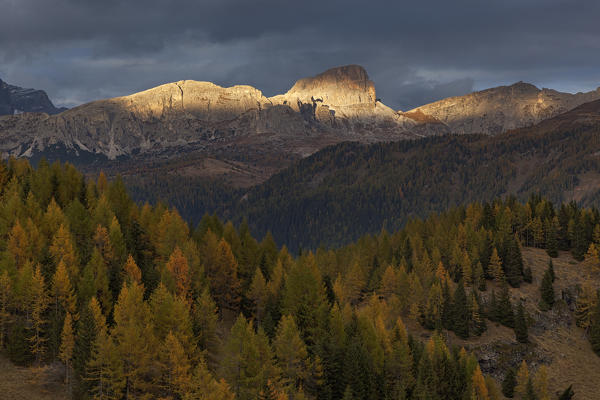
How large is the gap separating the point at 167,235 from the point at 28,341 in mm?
34123

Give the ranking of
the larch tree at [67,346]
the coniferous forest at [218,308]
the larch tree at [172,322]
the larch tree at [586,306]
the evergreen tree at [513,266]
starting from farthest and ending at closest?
1. the evergreen tree at [513,266]
2. the larch tree at [586,306]
3. the larch tree at [172,322]
4. the coniferous forest at [218,308]
5. the larch tree at [67,346]

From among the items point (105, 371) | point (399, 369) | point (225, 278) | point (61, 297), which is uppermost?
point (61, 297)

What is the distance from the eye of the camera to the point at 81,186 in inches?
4850

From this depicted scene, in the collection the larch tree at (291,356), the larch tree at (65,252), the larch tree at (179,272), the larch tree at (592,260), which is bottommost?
the larch tree at (592,260)

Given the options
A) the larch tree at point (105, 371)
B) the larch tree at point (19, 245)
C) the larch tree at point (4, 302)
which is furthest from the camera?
the larch tree at point (19, 245)

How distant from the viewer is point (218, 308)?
105 m

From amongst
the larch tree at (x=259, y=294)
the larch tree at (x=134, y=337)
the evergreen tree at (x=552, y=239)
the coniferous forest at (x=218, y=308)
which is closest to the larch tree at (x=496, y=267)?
the coniferous forest at (x=218, y=308)

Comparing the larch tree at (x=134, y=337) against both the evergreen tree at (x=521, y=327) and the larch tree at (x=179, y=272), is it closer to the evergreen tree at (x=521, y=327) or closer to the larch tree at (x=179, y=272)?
the larch tree at (x=179, y=272)

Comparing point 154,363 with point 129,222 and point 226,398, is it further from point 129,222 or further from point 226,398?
point 129,222

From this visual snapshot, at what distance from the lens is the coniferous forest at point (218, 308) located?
246 ft

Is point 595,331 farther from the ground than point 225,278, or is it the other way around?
point 225,278

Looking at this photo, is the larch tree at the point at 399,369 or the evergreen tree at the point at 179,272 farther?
the evergreen tree at the point at 179,272

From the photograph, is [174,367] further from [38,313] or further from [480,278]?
[480,278]

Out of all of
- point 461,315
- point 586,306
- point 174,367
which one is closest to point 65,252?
point 174,367
